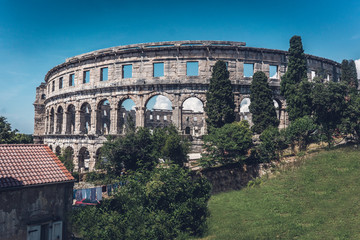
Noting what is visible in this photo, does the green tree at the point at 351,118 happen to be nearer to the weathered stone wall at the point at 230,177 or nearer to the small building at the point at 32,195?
the weathered stone wall at the point at 230,177

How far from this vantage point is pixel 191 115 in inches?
1845

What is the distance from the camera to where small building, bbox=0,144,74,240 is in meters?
10.2

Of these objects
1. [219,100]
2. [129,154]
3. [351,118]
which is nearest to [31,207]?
[129,154]

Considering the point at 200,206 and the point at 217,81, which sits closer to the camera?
the point at 200,206

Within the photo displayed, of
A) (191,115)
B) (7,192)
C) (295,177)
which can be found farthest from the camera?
(191,115)

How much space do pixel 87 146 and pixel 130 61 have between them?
10297mm

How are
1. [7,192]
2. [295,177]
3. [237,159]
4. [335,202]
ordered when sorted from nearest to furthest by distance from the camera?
[7,192]
[335,202]
[295,177]
[237,159]

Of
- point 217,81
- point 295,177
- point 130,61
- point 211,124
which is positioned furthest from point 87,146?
point 295,177

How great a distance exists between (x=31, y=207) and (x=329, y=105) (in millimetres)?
19674

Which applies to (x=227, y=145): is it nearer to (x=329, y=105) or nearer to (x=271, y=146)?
(x=271, y=146)

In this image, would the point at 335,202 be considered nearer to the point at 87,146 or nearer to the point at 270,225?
the point at 270,225

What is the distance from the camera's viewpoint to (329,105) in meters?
19.0

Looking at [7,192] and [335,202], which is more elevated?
[7,192]

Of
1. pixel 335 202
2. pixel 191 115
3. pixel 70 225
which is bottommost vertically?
pixel 70 225
